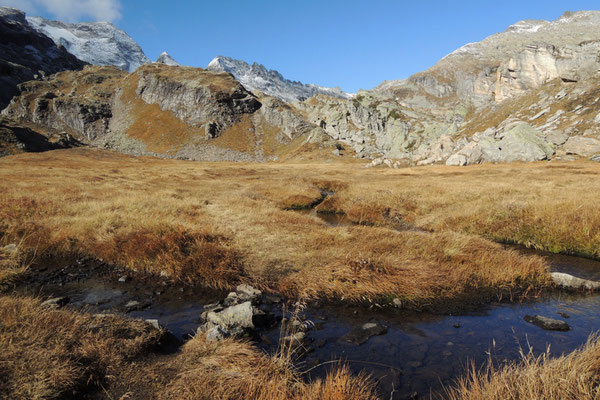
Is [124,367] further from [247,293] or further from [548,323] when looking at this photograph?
[548,323]

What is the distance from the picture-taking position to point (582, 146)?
64375mm

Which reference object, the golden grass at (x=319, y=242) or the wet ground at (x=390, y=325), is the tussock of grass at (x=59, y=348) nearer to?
the wet ground at (x=390, y=325)

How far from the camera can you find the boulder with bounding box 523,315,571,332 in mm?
7883

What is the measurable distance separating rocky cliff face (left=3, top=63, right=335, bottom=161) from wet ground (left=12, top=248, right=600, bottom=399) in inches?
4127

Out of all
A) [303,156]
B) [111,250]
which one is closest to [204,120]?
[303,156]

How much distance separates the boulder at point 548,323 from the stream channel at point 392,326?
158mm

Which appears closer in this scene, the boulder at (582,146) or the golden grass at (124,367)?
the golden grass at (124,367)

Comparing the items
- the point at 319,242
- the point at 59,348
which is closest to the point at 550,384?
the point at 59,348

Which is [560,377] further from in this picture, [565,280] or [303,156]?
[303,156]

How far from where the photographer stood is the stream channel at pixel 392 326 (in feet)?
21.1

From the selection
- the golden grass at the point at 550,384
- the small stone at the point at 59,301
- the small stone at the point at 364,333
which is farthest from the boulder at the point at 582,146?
the small stone at the point at 59,301

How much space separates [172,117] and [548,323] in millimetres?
146069

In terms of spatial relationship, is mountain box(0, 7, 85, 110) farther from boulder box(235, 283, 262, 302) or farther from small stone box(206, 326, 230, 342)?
small stone box(206, 326, 230, 342)

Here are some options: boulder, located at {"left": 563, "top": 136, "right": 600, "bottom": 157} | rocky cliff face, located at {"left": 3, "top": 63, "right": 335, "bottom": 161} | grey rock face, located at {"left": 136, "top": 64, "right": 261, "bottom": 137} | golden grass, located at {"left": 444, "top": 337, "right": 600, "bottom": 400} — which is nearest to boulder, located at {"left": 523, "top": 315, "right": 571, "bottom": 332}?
golden grass, located at {"left": 444, "top": 337, "right": 600, "bottom": 400}
